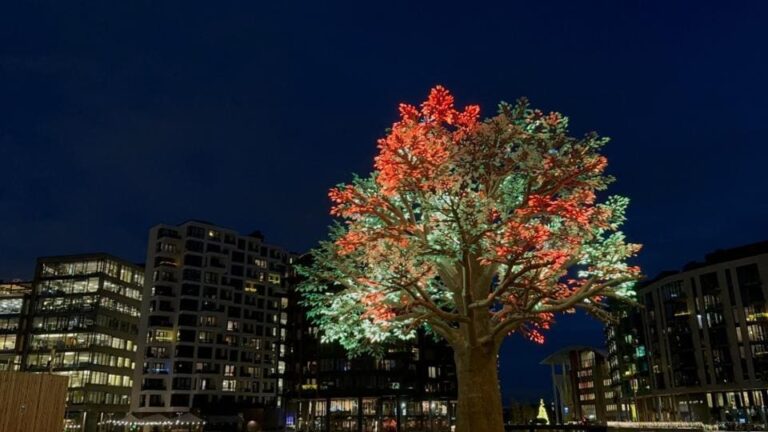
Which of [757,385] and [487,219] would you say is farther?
[757,385]

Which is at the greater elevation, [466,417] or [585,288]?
[585,288]

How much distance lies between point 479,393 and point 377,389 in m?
→ 82.6

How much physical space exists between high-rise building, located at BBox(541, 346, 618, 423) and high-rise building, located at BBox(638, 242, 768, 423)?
2213cm

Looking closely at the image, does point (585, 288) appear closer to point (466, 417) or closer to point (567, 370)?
point (466, 417)

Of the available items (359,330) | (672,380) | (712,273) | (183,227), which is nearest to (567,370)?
(672,380)

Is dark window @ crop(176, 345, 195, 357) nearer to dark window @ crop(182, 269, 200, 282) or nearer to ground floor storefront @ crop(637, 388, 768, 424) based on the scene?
dark window @ crop(182, 269, 200, 282)

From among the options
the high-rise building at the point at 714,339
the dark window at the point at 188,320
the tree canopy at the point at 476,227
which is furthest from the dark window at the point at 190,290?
the tree canopy at the point at 476,227

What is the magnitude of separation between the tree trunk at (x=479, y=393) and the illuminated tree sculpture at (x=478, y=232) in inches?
1.1

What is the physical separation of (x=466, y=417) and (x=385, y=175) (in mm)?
7335

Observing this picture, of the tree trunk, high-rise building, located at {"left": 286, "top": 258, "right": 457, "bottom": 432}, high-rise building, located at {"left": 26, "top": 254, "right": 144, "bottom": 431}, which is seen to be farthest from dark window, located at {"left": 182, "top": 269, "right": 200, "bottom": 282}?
the tree trunk

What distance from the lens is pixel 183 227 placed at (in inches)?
4227

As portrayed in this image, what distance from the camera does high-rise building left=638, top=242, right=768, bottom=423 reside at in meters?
84.1

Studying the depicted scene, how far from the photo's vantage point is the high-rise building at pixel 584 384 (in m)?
132

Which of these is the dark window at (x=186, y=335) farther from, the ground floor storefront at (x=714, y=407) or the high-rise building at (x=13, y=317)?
the ground floor storefront at (x=714, y=407)
